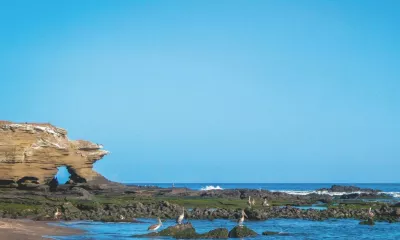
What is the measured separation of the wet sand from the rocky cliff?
18.7m

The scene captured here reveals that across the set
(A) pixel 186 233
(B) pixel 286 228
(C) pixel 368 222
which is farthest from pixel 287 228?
(A) pixel 186 233

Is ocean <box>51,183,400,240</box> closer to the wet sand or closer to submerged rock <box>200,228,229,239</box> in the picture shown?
the wet sand

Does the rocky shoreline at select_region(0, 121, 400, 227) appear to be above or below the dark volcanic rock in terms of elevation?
above

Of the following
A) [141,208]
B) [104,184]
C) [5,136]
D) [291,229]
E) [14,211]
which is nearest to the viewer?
[291,229]

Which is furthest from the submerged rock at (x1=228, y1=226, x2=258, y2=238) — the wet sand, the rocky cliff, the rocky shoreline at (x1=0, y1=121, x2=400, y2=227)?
the rocky cliff

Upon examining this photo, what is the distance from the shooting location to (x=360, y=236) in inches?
1183

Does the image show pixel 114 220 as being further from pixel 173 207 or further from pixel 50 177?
pixel 50 177

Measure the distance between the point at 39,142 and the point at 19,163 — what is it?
2502 millimetres

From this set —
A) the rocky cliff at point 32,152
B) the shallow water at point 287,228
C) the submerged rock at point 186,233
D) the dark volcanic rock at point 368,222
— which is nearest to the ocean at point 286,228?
the shallow water at point 287,228

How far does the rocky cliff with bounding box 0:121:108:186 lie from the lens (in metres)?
47.7

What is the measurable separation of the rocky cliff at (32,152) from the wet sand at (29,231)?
18744 millimetres

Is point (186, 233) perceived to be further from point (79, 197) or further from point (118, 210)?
point (79, 197)

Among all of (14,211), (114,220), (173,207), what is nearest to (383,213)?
(173,207)

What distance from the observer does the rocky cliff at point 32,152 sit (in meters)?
47.7
